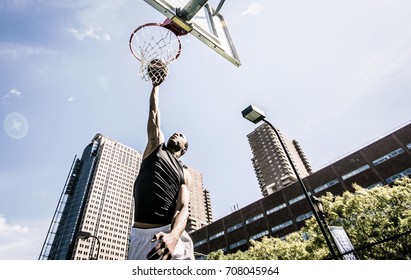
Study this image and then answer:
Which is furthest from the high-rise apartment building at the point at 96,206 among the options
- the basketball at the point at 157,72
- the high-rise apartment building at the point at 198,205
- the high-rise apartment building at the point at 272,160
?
the basketball at the point at 157,72

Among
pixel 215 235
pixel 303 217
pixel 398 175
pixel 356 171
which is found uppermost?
pixel 356 171

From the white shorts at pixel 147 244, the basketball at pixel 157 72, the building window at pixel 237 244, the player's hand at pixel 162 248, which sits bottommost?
the player's hand at pixel 162 248

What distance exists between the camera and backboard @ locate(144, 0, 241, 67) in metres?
4.89

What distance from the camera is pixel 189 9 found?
496cm

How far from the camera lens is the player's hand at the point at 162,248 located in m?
1.42

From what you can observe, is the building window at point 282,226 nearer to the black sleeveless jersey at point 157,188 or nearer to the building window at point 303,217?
the building window at point 303,217

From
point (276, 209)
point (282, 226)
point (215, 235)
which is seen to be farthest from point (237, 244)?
point (276, 209)

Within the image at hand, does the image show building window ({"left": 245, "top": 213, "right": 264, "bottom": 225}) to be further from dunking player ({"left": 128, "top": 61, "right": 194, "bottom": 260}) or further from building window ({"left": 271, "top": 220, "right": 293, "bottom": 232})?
dunking player ({"left": 128, "top": 61, "right": 194, "bottom": 260})

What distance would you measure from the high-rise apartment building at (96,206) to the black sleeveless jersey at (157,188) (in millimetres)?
123555

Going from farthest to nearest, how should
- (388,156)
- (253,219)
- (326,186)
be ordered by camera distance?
(253,219)
(326,186)
(388,156)

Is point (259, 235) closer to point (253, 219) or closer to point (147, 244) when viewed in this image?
point (253, 219)

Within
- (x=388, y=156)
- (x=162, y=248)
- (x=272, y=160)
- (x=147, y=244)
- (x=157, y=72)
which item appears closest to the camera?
(x=162, y=248)

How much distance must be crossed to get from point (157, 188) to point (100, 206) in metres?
139
